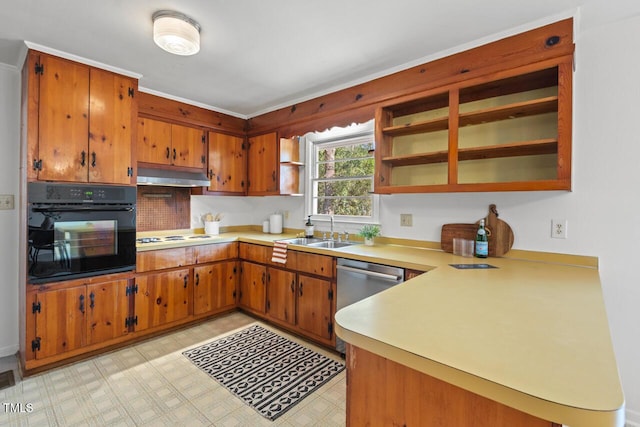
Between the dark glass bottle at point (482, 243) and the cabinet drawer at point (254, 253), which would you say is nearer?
the dark glass bottle at point (482, 243)

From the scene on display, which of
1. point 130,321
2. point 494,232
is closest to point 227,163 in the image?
point 130,321

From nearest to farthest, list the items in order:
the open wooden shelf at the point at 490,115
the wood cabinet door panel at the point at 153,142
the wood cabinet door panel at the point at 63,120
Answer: the open wooden shelf at the point at 490,115, the wood cabinet door panel at the point at 63,120, the wood cabinet door panel at the point at 153,142

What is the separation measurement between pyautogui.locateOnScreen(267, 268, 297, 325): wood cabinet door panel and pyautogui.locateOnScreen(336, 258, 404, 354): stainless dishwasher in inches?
21.9

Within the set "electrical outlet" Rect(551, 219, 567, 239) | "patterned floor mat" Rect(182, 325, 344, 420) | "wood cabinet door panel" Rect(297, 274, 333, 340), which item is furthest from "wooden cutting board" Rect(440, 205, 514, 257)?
"patterned floor mat" Rect(182, 325, 344, 420)

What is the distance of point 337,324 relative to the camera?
40.1 inches

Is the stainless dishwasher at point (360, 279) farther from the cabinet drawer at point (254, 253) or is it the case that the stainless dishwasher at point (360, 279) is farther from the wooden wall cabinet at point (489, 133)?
the cabinet drawer at point (254, 253)

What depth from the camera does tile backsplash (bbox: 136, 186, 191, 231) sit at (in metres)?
3.36

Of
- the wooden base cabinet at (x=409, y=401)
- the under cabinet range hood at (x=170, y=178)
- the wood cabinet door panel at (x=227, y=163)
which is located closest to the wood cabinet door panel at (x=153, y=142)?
Result: the under cabinet range hood at (x=170, y=178)

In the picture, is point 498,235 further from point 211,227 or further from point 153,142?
point 153,142

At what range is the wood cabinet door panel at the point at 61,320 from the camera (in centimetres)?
235

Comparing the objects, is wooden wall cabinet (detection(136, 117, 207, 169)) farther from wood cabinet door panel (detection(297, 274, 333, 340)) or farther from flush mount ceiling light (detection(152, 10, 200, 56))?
wood cabinet door panel (detection(297, 274, 333, 340))

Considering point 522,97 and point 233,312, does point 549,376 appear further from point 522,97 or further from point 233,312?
point 233,312

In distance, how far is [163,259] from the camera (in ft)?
9.78

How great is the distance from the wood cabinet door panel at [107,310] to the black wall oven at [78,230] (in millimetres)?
150
